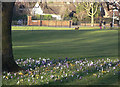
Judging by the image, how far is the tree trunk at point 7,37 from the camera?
9648mm

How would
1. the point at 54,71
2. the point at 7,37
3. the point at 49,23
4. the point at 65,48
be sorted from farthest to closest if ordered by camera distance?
the point at 49,23, the point at 65,48, the point at 54,71, the point at 7,37

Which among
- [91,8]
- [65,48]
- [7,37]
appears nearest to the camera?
[7,37]

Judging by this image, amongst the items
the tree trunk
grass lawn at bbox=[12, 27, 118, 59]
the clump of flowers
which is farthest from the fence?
the tree trunk

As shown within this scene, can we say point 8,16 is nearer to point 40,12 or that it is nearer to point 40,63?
point 40,63

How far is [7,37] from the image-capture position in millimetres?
9781

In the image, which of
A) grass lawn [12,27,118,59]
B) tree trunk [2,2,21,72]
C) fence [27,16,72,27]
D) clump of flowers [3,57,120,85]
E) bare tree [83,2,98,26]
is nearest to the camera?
clump of flowers [3,57,120,85]

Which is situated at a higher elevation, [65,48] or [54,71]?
[54,71]

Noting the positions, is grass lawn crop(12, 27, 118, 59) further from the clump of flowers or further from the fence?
the fence

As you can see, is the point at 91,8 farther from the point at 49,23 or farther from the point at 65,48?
the point at 65,48

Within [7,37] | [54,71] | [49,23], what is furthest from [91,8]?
[7,37]

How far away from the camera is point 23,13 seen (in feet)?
263

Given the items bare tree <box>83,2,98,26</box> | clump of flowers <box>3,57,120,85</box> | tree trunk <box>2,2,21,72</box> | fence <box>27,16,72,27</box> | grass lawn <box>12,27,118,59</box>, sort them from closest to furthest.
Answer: clump of flowers <box>3,57,120,85</box> < tree trunk <box>2,2,21,72</box> < grass lawn <box>12,27,118,59</box> < fence <box>27,16,72,27</box> < bare tree <box>83,2,98,26</box>

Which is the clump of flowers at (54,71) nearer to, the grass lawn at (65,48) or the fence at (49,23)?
the grass lawn at (65,48)

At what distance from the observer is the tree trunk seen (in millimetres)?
9648
